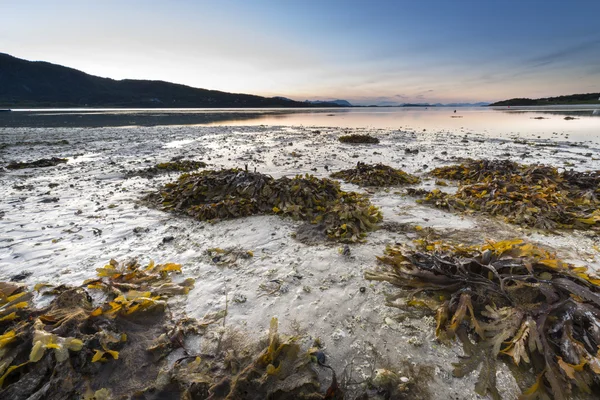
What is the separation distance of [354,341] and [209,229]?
10.4 feet

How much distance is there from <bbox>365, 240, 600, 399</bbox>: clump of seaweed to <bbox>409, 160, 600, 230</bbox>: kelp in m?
2.15

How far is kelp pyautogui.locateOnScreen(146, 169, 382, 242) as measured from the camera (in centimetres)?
460

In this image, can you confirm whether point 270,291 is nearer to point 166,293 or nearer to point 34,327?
point 166,293

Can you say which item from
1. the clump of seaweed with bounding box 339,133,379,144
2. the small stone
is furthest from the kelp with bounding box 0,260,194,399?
the clump of seaweed with bounding box 339,133,379,144

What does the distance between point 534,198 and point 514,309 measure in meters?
3.75

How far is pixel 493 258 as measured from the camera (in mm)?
2885

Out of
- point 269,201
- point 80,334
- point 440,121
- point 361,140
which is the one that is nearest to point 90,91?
point 440,121

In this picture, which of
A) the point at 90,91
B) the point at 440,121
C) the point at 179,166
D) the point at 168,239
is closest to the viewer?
Answer: the point at 168,239

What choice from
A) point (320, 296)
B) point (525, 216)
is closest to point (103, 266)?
point (320, 296)

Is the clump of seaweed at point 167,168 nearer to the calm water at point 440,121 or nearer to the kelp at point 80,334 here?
the kelp at point 80,334

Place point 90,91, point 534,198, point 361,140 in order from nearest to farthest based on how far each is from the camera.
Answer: point 534,198
point 361,140
point 90,91

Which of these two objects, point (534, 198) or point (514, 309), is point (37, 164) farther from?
point (534, 198)

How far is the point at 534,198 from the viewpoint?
4973mm

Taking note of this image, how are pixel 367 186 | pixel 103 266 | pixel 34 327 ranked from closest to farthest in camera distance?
1. pixel 34 327
2. pixel 103 266
3. pixel 367 186
